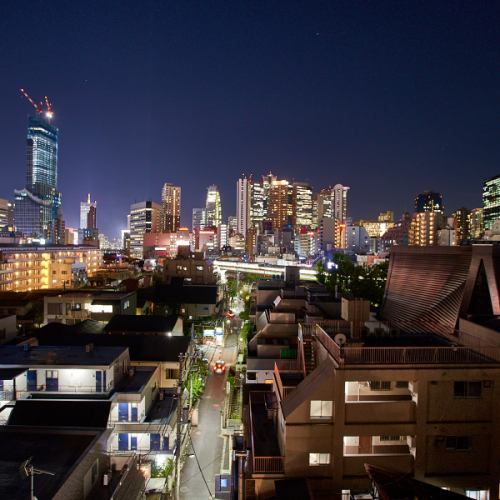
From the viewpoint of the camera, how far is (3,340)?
94.2ft

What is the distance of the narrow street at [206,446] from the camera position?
17.4 m

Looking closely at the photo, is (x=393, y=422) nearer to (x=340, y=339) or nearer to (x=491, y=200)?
(x=340, y=339)

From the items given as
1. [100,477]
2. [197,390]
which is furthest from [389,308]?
[100,477]

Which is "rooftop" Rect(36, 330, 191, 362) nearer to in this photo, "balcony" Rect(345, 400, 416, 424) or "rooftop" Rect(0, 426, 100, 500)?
"rooftop" Rect(0, 426, 100, 500)

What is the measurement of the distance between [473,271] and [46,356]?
68.9 ft

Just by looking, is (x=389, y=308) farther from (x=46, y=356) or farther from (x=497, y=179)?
(x=497, y=179)

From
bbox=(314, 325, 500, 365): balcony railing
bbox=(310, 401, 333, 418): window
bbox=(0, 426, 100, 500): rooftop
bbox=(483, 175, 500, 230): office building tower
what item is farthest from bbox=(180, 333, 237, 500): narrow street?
bbox=(483, 175, 500, 230): office building tower

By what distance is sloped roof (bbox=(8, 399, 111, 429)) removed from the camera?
15.0 meters

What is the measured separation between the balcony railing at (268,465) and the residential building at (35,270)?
62.9 m

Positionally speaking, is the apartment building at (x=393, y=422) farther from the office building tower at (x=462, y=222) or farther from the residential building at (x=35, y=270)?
the office building tower at (x=462, y=222)

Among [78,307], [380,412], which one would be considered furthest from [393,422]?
[78,307]

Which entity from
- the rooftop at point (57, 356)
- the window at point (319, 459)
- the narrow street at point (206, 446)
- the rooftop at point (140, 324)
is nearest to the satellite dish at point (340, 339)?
the window at point (319, 459)

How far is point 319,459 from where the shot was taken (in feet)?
39.7

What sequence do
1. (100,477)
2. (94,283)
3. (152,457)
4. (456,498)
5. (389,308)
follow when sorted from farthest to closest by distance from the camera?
(94,283) < (389,308) < (152,457) < (100,477) < (456,498)
